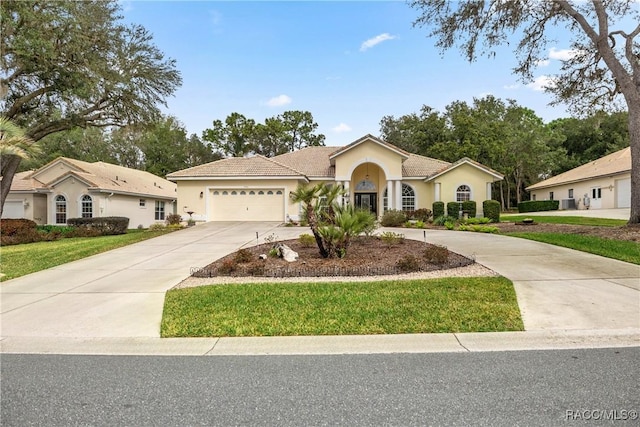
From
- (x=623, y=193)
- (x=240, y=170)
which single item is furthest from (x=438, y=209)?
(x=623, y=193)

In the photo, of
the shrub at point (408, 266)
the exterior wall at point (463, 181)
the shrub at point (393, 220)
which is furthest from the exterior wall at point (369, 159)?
the shrub at point (408, 266)

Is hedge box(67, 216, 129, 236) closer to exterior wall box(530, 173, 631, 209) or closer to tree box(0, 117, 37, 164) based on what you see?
tree box(0, 117, 37, 164)

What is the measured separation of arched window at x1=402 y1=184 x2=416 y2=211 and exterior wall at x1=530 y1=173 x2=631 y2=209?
14377 millimetres

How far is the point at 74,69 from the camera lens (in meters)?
→ 16.8

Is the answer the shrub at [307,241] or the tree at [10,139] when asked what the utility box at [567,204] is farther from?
the tree at [10,139]

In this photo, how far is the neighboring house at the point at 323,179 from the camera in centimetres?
2266

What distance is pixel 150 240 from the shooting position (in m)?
14.7

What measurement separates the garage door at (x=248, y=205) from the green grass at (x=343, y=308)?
52.2ft

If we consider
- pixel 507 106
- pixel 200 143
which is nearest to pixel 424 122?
pixel 507 106

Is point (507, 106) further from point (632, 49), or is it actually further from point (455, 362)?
point (455, 362)

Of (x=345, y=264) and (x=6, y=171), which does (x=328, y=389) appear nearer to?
(x=345, y=264)

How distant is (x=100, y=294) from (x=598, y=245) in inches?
486

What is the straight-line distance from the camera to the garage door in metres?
22.7

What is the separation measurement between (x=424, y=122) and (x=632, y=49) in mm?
23513
